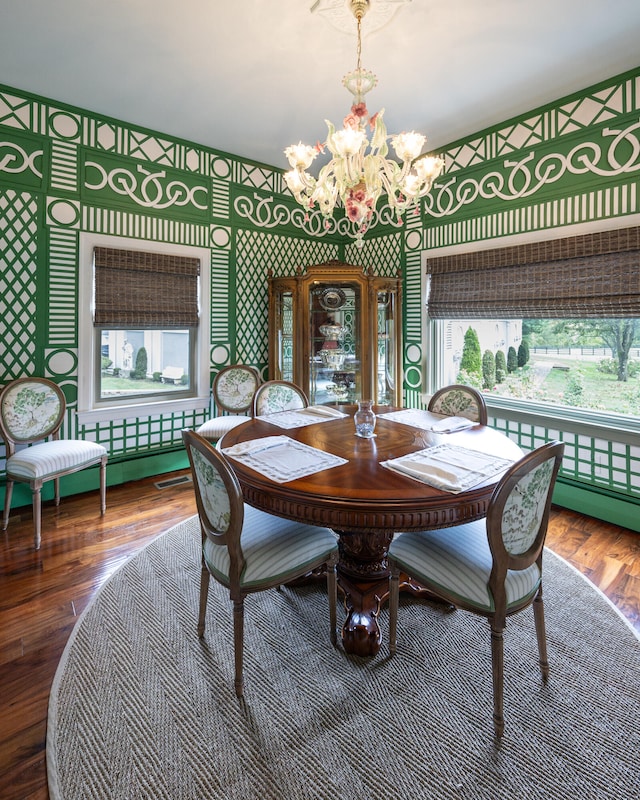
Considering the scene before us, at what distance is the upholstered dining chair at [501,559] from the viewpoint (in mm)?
1329

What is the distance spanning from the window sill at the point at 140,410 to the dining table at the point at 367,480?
1.73 meters

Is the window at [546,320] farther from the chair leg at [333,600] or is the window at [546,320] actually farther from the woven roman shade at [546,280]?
the chair leg at [333,600]

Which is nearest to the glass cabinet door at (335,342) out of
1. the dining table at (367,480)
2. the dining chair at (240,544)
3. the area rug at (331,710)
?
the dining table at (367,480)

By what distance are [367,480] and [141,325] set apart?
115 inches

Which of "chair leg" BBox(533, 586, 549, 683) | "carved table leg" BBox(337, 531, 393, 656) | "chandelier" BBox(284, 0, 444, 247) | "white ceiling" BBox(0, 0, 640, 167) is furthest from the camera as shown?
"white ceiling" BBox(0, 0, 640, 167)

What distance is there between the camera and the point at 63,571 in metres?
2.38

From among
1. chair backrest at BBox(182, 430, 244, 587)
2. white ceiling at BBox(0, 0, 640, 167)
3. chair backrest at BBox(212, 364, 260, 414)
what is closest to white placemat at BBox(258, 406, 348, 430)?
chair backrest at BBox(182, 430, 244, 587)

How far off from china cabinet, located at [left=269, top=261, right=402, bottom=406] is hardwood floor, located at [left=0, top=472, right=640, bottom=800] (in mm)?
1602

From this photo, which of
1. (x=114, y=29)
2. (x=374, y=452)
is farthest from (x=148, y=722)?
(x=114, y=29)

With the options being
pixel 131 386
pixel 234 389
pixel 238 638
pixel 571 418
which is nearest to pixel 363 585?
pixel 238 638

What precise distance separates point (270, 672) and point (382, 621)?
57 centimetres

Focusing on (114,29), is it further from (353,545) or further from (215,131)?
(353,545)

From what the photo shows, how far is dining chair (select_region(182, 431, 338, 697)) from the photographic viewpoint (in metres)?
1.49

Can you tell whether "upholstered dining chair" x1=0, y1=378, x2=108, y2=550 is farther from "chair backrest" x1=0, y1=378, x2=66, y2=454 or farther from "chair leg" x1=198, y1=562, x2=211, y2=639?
"chair leg" x1=198, y1=562, x2=211, y2=639
